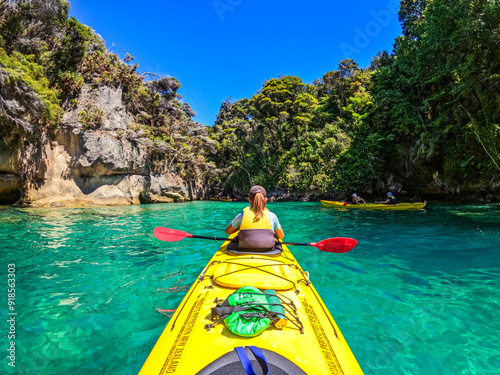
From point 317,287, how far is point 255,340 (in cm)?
245

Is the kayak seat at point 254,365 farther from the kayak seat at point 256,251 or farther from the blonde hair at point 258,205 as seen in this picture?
the blonde hair at point 258,205

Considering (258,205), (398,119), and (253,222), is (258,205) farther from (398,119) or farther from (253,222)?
(398,119)

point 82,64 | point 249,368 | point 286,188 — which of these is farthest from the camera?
point 286,188

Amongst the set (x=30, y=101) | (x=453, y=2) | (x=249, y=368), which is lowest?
(x=249, y=368)

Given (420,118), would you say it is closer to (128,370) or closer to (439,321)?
(439,321)

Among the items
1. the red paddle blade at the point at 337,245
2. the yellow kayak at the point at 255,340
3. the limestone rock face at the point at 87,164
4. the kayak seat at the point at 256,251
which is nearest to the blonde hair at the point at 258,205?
the kayak seat at the point at 256,251

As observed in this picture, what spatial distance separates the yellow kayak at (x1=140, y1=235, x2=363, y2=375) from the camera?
1.41 metres

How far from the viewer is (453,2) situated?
8.45 meters

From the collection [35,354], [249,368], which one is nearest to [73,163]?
[35,354]

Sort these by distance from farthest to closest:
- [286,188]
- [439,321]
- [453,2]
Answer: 1. [286,188]
2. [453,2]
3. [439,321]

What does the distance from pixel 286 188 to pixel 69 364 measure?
24.8 meters

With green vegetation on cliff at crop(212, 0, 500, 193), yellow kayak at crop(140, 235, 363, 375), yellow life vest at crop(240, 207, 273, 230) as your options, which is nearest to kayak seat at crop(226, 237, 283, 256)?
yellow life vest at crop(240, 207, 273, 230)

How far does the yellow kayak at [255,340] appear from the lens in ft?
4.64

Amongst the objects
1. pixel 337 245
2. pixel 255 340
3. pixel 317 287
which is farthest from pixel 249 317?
pixel 337 245
